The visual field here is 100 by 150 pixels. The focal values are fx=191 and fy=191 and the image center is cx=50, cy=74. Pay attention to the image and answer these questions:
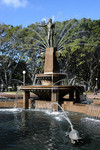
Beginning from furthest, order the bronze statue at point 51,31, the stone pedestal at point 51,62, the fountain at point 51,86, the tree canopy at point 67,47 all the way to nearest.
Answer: the tree canopy at point 67,47 < the bronze statue at point 51,31 < the stone pedestal at point 51,62 < the fountain at point 51,86

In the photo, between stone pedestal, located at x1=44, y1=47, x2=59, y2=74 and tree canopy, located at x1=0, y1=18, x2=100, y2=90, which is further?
tree canopy, located at x1=0, y1=18, x2=100, y2=90

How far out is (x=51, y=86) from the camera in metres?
12.7

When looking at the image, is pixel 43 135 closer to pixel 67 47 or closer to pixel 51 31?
pixel 51 31

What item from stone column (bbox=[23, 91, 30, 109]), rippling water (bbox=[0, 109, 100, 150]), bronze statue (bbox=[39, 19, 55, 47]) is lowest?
rippling water (bbox=[0, 109, 100, 150])

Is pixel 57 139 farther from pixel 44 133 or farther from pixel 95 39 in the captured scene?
pixel 95 39

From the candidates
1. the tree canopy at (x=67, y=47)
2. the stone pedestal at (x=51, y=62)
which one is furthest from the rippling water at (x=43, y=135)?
the tree canopy at (x=67, y=47)

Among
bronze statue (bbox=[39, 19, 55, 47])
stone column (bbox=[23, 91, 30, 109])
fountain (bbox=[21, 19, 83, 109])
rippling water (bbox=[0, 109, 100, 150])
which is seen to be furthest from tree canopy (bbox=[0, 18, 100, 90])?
rippling water (bbox=[0, 109, 100, 150])

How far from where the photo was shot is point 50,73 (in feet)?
49.0

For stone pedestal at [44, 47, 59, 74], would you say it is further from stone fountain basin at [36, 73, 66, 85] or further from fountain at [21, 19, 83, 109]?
stone fountain basin at [36, 73, 66, 85]

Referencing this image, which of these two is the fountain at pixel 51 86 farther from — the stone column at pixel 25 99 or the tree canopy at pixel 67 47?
the tree canopy at pixel 67 47

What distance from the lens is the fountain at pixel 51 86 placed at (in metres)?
13.0

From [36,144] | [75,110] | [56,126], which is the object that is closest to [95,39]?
[75,110]

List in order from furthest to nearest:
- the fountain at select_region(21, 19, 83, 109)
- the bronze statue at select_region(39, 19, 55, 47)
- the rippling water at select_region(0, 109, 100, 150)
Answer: the bronze statue at select_region(39, 19, 55, 47), the fountain at select_region(21, 19, 83, 109), the rippling water at select_region(0, 109, 100, 150)

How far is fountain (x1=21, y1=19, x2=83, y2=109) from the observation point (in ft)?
42.5
